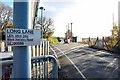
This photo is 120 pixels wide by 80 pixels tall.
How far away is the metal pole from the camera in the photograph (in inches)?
136

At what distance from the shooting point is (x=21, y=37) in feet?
11.3

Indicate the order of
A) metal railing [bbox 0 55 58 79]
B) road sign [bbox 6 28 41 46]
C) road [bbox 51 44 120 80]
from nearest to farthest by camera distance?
1. road sign [bbox 6 28 41 46]
2. metal railing [bbox 0 55 58 79]
3. road [bbox 51 44 120 80]

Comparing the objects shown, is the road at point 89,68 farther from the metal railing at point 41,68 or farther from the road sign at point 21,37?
the road sign at point 21,37

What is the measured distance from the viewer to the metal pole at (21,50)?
345 cm

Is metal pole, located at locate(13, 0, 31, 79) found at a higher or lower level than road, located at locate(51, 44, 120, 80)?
higher

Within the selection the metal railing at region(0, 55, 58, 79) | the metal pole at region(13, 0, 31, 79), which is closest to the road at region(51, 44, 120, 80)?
the metal railing at region(0, 55, 58, 79)

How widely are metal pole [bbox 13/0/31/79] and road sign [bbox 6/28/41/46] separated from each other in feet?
0.27

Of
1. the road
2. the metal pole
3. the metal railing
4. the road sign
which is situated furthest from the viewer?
the road

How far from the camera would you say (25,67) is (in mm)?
3541

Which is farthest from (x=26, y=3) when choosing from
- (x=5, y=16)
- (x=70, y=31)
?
(x=70, y=31)

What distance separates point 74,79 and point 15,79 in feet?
24.3

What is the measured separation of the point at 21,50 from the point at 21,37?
0.72ft

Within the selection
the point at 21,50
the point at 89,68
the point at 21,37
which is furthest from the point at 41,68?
the point at 89,68

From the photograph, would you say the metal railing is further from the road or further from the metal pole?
the road
